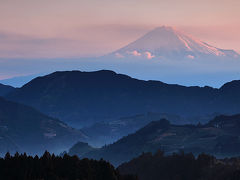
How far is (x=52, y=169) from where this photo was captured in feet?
229

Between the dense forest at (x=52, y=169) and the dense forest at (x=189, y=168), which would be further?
the dense forest at (x=189, y=168)

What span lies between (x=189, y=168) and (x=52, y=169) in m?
42.6

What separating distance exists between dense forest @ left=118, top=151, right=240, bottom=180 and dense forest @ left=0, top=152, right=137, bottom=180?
26.2 metres

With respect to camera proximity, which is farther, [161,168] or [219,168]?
[161,168]

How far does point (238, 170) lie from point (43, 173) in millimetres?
35542

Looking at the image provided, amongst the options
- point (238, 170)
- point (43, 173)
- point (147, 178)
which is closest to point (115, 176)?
point (43, 173)

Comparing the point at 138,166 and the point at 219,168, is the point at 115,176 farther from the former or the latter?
the point at 138,166

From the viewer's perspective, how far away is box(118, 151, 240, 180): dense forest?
99062 millimetres

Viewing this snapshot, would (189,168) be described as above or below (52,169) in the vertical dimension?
below

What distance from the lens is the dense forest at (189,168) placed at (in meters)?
99.1

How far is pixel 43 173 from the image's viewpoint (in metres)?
68.1

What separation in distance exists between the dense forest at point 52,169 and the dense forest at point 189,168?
26.2m

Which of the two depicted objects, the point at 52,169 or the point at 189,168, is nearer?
the point at 52,169

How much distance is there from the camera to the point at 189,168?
353 ft
